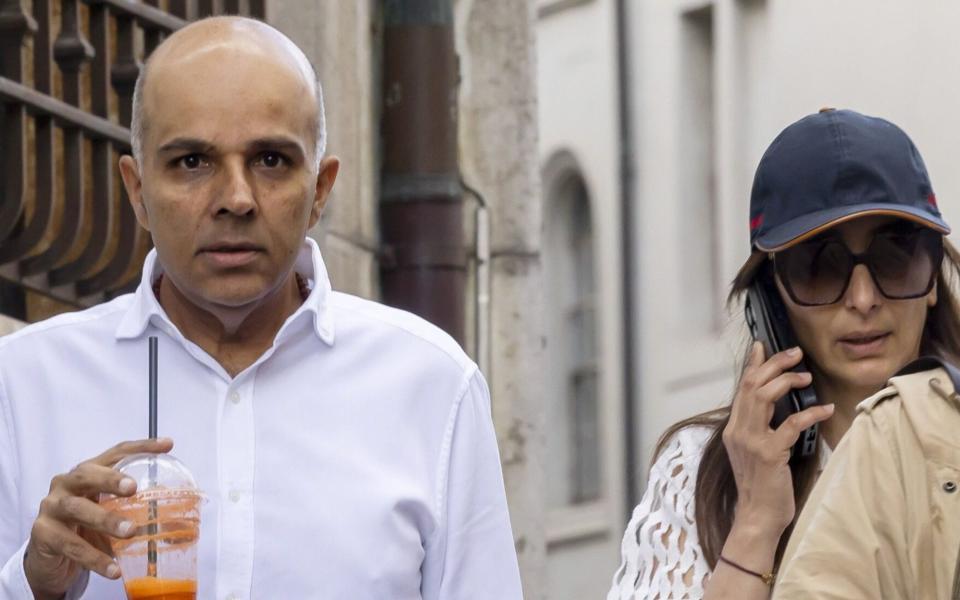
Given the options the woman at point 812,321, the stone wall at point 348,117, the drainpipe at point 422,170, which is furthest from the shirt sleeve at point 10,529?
the drainpipe at point 422,170

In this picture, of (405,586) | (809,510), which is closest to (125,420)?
(405,586)

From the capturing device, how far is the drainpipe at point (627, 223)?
73.6 feet

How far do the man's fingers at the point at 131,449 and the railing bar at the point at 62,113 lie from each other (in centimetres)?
274

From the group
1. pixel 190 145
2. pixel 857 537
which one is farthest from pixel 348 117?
pixel 857 537

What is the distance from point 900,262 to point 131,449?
1.47 meters

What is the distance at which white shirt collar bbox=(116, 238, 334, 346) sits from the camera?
166 inches

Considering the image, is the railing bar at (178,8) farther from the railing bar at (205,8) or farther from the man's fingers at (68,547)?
the man's fingers at (68,547)

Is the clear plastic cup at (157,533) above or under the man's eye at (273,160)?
under

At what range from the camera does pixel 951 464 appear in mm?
3635

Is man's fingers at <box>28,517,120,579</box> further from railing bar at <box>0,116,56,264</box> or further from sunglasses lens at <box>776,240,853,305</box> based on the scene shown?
railing bar at <box>0,116,56,264</box>

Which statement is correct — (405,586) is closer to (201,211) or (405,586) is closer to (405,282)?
(201,211)

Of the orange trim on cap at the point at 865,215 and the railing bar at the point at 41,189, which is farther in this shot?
the railing bar at the point at 41,189

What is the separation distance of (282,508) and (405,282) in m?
4.06

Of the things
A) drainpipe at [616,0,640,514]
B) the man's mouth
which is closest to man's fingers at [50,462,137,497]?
the man's mouth
